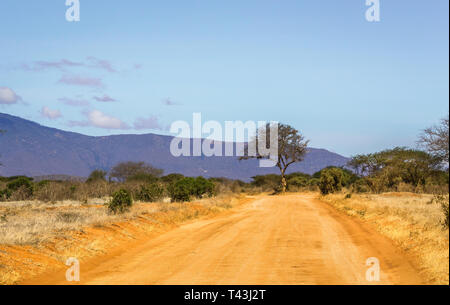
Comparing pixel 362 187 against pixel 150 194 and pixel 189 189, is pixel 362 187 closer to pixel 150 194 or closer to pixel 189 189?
pixel 189 189

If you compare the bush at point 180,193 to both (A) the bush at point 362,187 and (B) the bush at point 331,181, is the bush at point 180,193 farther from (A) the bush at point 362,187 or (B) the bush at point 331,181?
(A) the bush at point 362,187

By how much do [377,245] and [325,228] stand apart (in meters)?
4.21

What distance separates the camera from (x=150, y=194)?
2922cm

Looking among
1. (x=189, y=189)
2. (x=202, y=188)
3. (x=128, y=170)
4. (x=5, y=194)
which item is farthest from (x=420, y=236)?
(x=128, y=170)

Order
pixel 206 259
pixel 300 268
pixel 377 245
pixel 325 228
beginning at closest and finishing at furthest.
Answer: pixel 300 268 < pixel 206 259 < pixel 377 245 < pixel 325 228

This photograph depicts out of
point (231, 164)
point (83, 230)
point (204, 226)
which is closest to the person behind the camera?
point (83, 230)

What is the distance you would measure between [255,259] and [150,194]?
1961cm

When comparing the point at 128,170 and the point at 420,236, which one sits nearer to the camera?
the point at 420,236

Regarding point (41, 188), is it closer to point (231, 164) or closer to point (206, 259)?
point (206, 259)

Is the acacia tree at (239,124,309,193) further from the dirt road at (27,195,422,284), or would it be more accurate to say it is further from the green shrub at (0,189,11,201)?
the dirt road at (27,195,422,284)

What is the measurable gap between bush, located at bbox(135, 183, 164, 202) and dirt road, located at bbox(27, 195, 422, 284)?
13.2 meters
